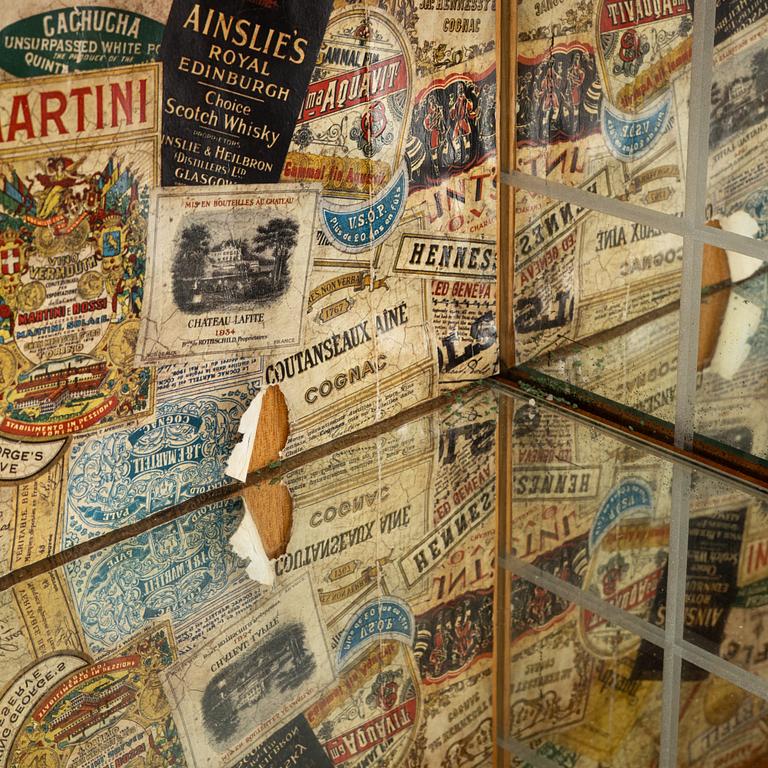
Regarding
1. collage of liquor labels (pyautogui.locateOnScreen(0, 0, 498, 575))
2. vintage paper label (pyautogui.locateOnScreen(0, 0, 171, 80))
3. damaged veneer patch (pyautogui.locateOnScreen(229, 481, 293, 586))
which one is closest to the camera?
vintage paper label (pyautogui.locateOnScreen(0, 0, 171, 80))

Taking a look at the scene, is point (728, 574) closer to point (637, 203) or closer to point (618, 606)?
point (618, 606)

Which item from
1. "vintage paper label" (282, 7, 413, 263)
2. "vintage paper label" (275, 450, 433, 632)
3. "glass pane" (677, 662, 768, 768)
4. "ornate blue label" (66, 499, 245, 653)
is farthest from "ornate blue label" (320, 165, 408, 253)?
"glass pane" (677, 662, 768, 768)

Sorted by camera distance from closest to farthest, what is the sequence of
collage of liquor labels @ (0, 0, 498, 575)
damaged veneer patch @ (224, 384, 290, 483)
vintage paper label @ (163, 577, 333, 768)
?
collage of liquor labels @ (0, 0, 498, 575), vintage paper label @ (163, 577, 333, 768), damaged veneer patch @ (224, 384, 290, 483)

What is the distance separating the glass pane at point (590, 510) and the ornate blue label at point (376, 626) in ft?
0.87

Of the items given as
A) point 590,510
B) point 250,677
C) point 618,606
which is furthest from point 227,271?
point 618,606

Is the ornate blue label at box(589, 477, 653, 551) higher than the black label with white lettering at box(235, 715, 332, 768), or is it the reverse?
the ornate blue label at box(589, 477, 653, 551)

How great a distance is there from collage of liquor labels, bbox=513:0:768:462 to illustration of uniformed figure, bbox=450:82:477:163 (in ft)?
0.32

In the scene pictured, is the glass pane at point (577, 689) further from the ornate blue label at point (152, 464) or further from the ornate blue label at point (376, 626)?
the ornate blue label at point (152, 464)

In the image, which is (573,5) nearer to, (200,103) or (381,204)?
(381,204)

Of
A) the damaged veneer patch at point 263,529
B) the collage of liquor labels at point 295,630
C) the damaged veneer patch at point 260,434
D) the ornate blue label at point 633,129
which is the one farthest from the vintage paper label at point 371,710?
the ornate blue label at point 633,129

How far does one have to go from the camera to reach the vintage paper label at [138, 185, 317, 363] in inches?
73.2

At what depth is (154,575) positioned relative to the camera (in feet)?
6.10

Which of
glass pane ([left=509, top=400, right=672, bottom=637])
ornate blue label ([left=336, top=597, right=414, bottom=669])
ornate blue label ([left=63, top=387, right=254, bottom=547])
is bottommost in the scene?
ornate blue label ([left=336, top=597, right=414, bottom=669])

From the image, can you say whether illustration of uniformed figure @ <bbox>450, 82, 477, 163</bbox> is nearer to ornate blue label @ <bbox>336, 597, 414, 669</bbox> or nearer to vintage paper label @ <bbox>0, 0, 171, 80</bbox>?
vintage paper label @ <bbox>0, 0, 171, 80</bbox>
